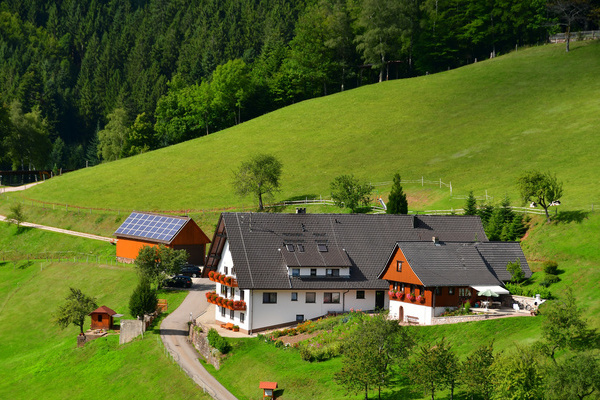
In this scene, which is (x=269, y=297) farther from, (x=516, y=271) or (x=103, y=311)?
(x=516, y=271)

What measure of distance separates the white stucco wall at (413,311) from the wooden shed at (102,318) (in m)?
25.4

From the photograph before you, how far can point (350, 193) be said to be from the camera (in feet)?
301

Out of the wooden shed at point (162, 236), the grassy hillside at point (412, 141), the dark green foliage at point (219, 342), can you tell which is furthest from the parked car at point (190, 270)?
the dark green foliage at point (219, 342)

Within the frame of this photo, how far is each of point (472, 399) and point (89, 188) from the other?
96.1 m

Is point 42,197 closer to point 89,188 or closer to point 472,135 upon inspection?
point 89,188

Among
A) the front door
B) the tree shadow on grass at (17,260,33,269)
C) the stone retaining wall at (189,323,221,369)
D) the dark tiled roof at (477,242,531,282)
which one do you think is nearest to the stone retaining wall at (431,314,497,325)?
the dark tiled roof at (477,242,531,282)

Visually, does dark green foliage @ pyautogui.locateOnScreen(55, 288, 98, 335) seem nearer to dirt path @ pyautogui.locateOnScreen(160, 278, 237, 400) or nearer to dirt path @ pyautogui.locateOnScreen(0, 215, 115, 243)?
dirt path @ pyautogui.locateOnScreen(160, 278, 237, 400)

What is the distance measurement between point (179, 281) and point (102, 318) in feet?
36.7

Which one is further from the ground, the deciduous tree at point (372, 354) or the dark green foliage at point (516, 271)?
the dark green foliage at point (516, 271)

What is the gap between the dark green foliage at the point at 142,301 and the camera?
2515 inches

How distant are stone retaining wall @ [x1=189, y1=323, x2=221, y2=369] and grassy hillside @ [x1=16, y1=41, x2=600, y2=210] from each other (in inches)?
1527

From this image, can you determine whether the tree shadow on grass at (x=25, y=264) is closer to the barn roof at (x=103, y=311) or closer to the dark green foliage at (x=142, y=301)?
the barn roof at (x=103, y=311)

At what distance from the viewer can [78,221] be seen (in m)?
111

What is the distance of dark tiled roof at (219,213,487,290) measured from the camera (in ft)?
211
